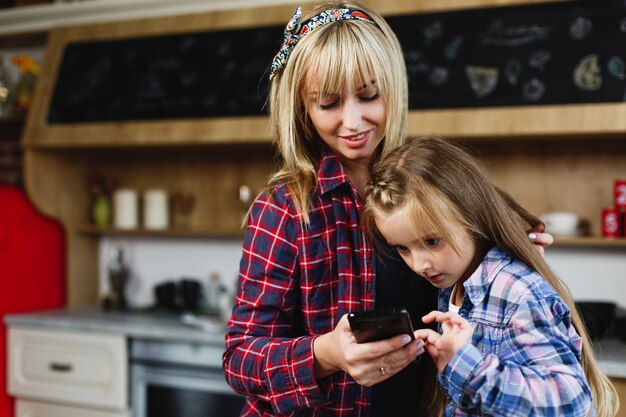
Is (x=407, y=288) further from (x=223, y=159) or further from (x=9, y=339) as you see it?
(x=9, y=339)

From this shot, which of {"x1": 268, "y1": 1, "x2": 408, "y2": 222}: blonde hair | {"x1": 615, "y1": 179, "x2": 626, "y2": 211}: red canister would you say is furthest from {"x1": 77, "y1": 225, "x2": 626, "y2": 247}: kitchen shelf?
{"x1": 268, "y1": 1, "x2": 408, "y2": 222}: blonde hair

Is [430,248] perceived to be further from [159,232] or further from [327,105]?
[159,232]

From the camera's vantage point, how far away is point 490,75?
278cm

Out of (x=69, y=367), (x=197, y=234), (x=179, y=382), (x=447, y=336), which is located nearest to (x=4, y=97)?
(x=197, y=234)

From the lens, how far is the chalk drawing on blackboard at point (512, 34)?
271 centimetres

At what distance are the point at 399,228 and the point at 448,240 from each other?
0.28 feet

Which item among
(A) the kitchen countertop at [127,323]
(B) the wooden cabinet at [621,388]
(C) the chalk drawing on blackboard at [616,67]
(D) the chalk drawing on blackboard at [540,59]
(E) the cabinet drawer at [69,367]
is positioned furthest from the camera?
(E) the cabinet drawer at [69,367]

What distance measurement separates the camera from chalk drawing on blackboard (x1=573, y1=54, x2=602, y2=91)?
262cm

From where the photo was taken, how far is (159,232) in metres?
3.65

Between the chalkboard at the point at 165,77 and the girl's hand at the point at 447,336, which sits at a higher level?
the chalkboard at the point at 165,77

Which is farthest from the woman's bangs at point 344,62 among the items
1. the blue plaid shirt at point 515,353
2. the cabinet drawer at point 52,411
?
the cabinet drawer at point 52,411

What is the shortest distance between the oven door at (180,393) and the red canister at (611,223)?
5.36 feet

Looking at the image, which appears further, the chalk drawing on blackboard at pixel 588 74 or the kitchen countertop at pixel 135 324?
the kitchen countertop at pixel 135 324

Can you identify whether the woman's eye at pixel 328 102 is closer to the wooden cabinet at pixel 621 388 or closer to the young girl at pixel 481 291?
the young girl at pixel 481 291
